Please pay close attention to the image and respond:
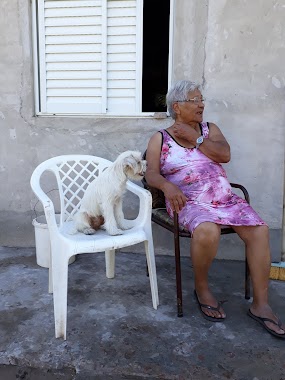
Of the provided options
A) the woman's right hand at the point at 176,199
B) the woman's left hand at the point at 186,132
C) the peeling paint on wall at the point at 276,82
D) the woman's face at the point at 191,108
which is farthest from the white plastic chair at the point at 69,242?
the peeling paint on wall at the point at 276,82

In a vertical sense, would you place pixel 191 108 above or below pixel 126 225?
above

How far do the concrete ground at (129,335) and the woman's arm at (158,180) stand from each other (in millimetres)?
795

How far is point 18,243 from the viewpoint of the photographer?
388 cm

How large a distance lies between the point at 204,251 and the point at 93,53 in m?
2.17

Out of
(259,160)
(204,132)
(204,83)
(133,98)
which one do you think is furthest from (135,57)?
(259,160)

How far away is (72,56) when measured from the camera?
3.58m

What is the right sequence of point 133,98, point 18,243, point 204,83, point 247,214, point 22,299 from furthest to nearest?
point 18,243 → point 133,98 → point 204,83 → point 22,299 → point 247,214

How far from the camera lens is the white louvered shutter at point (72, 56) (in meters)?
3.49

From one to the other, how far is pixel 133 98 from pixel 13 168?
4.48 ft

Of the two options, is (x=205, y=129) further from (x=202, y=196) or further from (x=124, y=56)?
(x=124, y=56)

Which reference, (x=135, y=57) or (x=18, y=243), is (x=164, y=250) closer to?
(x=18, y=243)

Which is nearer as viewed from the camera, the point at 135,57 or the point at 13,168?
the point at 135,57

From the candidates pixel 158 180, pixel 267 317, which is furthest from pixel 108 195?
pixel 267 317

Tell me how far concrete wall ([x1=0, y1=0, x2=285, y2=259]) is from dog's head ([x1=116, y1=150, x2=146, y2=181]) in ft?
3.31
